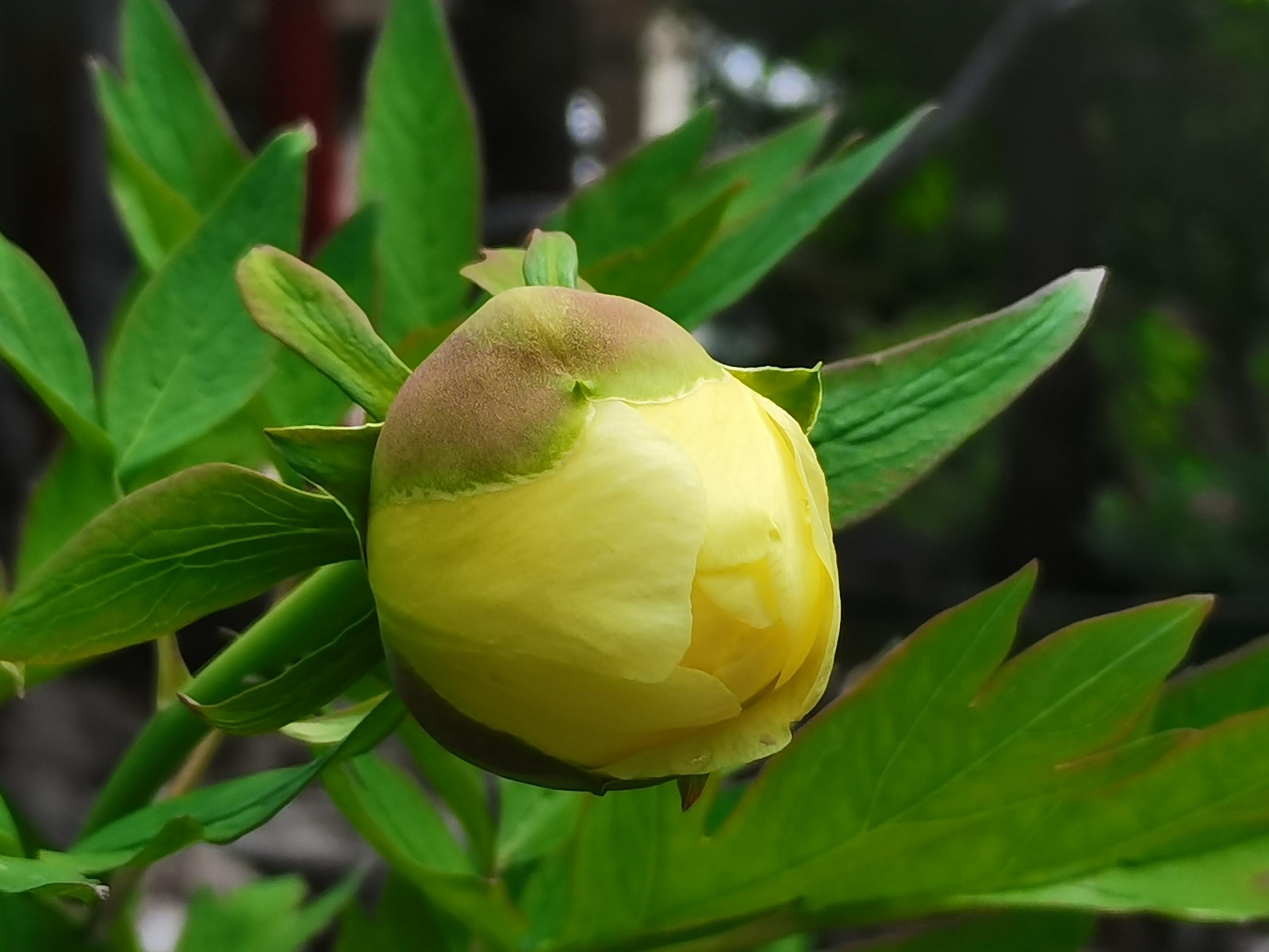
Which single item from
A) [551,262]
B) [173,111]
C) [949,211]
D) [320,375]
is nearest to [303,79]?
A: [173,111]

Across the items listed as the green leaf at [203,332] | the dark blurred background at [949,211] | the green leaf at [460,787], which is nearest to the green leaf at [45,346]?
the green leaf at [203,332]

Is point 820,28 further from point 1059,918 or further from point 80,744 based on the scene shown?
point 1059,918

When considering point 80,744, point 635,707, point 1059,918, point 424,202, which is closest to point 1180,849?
point 1059,918

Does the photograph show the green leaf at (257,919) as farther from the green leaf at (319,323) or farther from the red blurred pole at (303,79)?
the red blurred pole at (303,79)

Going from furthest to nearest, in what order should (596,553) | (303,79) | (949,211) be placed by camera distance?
(949,211) → (303,79) → (596,553)

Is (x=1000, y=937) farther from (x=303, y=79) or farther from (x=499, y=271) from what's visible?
(x=303, y=79)
